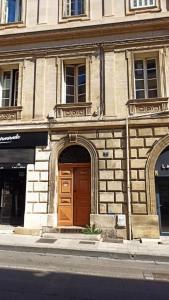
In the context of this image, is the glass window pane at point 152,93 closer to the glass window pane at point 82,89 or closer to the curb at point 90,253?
the glass window pane at point 82,89

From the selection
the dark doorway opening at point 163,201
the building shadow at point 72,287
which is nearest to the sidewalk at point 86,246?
the dark doorway opening at point 163,201

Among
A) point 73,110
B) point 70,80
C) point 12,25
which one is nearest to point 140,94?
point 73,110

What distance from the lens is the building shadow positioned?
499 centimetres

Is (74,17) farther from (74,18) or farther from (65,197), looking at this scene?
(65,197)

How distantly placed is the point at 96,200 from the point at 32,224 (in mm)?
2626

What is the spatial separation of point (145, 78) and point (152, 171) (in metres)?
3.82

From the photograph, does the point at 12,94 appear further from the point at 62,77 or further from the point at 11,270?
the point at 11,270

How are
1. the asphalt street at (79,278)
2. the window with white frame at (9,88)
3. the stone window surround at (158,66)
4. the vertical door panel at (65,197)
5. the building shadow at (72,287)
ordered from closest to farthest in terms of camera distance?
the building shadow at (72,287)
the asphalt street at (79,278)
the stone window surround at (158,66)
the vertical door panel at (65,197)
the window with white frame at (9,88)

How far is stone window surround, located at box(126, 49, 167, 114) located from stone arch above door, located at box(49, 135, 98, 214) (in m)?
2.37

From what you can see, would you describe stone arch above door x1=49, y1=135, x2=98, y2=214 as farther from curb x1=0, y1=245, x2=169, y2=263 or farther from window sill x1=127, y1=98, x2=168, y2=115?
curb x1=0, y1=245, x2=169, y2=263

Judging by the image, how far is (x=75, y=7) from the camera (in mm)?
13812

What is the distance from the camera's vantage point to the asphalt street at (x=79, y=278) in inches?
201

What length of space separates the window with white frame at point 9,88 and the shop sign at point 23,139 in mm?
1610

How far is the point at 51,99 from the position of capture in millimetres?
12828
